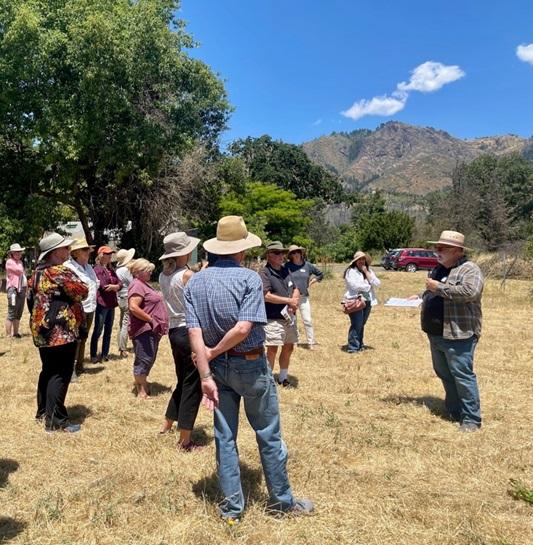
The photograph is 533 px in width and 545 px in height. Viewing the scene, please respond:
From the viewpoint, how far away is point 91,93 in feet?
58.1

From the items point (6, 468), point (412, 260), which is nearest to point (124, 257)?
point (6, 468)

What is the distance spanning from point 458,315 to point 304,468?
200cm

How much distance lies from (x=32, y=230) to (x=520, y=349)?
16690 mm

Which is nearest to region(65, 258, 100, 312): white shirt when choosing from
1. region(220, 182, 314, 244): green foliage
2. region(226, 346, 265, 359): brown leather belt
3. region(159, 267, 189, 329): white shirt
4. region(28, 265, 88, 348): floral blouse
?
region(28, 265, 88, 348): floral blouse

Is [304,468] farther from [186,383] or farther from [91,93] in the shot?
[91,93]

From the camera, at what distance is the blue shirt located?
9.73 feet

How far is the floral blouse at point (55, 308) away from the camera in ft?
14.6

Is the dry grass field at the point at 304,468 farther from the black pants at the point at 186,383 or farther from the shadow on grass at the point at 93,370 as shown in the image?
the black pants at the point at 186,383

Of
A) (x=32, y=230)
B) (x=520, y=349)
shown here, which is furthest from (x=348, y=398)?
(x=32, y=230)

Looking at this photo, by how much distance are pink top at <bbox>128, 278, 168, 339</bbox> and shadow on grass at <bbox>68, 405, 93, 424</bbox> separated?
88cm

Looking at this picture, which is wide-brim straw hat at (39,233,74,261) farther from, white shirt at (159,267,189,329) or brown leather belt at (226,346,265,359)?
brown leather belt at (226,346,265,359)

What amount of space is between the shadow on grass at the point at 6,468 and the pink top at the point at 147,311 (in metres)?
1.83

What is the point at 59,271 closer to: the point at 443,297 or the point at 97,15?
Result: the point at 443,297

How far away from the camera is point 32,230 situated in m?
18.9
